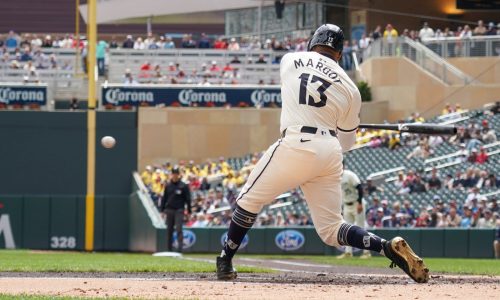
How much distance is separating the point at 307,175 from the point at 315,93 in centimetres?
64

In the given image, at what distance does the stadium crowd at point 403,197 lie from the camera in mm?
24766

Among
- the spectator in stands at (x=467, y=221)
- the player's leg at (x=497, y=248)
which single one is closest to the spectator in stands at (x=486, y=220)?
the spectator in stands at (x=467, y=221)

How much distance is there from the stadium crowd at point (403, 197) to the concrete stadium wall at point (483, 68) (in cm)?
303

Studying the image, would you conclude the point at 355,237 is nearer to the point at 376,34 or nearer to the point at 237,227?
the point at 237,227

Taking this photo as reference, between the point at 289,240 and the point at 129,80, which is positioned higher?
the point at 129,80

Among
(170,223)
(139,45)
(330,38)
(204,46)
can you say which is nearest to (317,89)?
(330,38)

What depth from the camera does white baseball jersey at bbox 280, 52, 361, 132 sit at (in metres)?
9.48

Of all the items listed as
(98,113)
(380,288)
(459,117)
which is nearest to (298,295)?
(380,288)

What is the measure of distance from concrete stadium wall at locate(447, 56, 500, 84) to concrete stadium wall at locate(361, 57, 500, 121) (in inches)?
11.3

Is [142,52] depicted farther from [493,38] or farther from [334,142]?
[334,142]

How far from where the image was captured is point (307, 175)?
373 inches

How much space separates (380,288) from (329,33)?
7.08 ft

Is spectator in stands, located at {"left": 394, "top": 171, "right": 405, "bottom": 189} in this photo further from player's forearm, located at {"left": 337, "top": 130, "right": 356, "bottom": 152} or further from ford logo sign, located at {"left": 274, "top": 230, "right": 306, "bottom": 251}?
player's forearm, located at {"left": 337, "top": 130, "right": 356, "bottom": 152}

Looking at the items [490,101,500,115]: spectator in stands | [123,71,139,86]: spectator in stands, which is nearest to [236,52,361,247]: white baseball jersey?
[490,101,500,115]: spectator in stands
